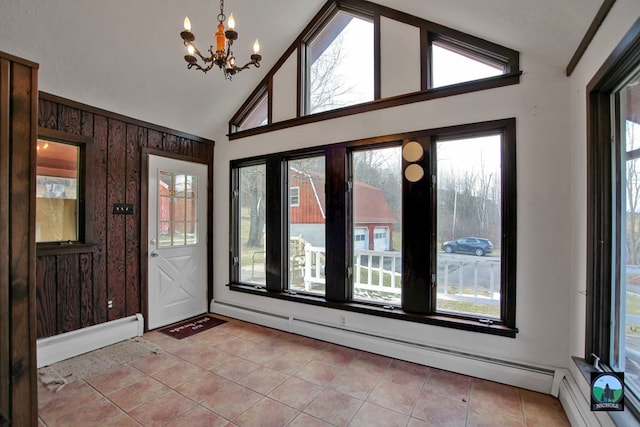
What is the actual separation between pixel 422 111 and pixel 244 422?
2.82m

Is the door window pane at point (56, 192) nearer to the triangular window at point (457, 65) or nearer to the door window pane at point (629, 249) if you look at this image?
the triangular window at point (457, 65)

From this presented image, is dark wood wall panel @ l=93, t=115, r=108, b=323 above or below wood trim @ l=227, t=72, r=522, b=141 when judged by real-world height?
below

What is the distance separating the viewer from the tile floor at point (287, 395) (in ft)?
6.15

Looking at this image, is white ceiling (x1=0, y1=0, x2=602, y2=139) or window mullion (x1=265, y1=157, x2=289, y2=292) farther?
window mullion (x1=265, y1=157, x2=289, y2=292)

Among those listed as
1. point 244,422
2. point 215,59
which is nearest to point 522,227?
point 244,422

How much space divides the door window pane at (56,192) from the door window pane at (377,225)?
113 inches

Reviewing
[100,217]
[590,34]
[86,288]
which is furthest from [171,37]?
[590,34]

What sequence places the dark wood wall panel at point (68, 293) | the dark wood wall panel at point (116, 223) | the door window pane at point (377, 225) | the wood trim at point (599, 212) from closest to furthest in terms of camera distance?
the wood trim at point (599, 212)
the dark wood wall panel at point (68, 293)
the door window pane at point (377, 225)
the dark wood wall panel at point (116, 223)

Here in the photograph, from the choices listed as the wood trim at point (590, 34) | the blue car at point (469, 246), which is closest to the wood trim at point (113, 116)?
the blue car at point (469, 246)

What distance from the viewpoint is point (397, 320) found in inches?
107

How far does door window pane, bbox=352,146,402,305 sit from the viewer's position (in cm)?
284

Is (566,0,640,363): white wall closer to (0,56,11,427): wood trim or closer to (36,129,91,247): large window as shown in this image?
(0,56,11,427): wood trim

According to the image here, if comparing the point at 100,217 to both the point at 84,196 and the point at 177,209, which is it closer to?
the point at 84,196

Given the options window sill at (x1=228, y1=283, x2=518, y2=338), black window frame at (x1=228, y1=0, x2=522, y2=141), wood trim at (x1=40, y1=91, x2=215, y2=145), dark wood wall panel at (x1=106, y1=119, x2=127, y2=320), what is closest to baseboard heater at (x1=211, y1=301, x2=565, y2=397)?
window sill at (x1=228, y1=283, x2=518, y2=338)
